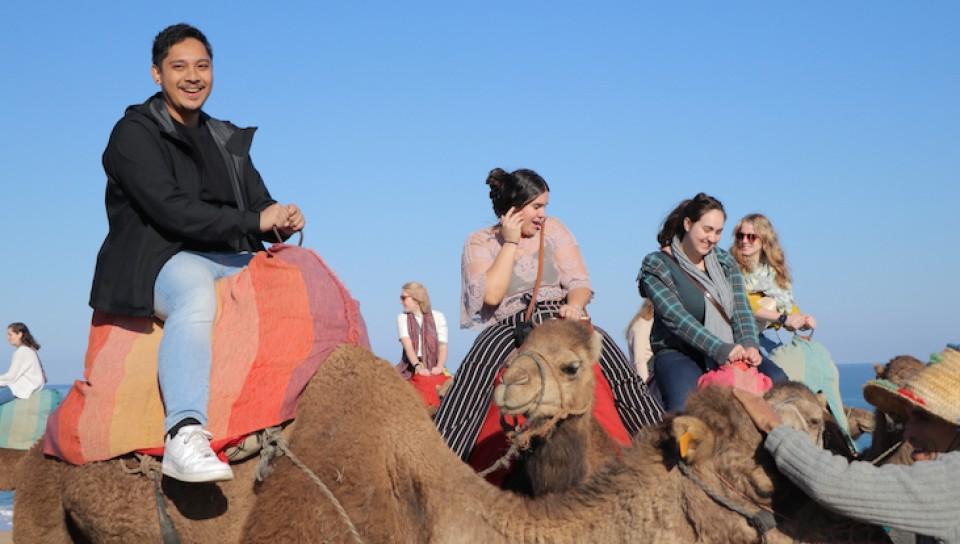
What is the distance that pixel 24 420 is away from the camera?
9.71 m

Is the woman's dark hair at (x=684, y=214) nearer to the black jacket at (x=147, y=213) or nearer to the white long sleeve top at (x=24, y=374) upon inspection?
the black jacket at (x=147, y=213)

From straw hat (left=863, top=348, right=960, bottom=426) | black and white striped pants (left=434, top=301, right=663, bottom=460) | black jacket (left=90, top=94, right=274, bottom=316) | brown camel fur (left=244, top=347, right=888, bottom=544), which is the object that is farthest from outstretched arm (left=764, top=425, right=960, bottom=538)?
black jacket (left=90, top=94, right=274, bottom=316)

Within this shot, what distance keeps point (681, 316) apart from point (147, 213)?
127 inches

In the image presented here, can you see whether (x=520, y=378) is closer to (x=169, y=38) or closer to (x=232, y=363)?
(x=232, y=363)

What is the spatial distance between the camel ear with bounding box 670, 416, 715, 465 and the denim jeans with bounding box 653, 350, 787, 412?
2.98 metres

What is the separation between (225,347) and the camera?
4.98 m

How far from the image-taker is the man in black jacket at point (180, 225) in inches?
187

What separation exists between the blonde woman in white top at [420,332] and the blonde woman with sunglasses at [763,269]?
243 inches

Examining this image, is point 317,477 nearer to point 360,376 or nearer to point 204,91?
point 360,376

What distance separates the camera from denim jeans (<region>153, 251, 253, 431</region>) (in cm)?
473

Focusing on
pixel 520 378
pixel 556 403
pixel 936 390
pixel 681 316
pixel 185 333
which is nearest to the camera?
pixel 936 390

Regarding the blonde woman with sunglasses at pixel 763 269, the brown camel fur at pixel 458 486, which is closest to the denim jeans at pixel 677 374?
the blonde woman with sunglasses at pixel 763 269

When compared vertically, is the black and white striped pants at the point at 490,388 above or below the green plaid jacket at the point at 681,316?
below

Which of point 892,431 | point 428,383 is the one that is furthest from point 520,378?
point 428,383
